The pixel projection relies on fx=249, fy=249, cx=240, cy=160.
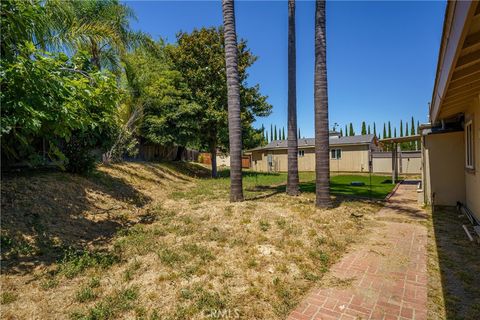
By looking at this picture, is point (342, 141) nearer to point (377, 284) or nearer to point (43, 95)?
point (377, 284)

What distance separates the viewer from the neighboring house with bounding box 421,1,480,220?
239 cm

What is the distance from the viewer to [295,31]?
9086 millimetres

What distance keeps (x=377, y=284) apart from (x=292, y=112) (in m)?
6.45

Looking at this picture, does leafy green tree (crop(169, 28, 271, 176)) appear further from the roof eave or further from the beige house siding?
the roof eave

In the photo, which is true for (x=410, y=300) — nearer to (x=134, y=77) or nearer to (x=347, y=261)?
(x=347, y=261)

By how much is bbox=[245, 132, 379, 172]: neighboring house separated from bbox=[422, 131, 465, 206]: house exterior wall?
46.4 ft

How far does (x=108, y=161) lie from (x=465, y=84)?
12.7 m

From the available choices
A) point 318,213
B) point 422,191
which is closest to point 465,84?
point 318,213

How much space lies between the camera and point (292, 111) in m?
9.02

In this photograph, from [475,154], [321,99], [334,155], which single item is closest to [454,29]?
[321,99]

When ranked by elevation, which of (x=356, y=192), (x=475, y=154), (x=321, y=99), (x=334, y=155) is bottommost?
(x=356, y=192)

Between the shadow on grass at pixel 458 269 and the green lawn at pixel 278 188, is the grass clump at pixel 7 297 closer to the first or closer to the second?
the shadow on grass at pixel 458 269

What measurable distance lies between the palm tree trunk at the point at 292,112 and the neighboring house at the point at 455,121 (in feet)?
13.0

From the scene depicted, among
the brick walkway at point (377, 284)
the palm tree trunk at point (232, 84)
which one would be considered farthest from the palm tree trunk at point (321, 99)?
the palm tree trunk at point (232, 84)
